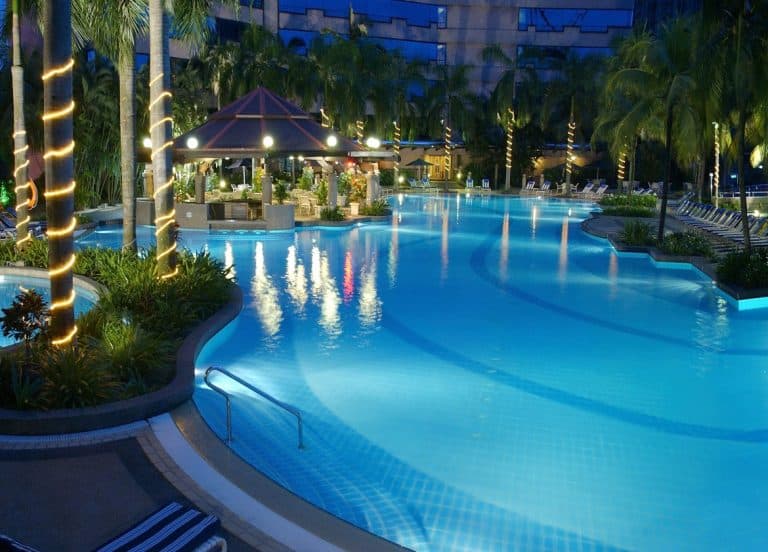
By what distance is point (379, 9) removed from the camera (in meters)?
59.8

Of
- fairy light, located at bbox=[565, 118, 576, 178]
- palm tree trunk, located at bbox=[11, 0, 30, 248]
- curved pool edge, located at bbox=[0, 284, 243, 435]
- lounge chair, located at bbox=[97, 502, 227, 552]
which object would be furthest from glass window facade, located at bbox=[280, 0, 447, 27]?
lounge chair, located at bbox=[97, 502, 227, 552]

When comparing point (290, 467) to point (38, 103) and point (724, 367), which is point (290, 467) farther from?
point (38, 103)

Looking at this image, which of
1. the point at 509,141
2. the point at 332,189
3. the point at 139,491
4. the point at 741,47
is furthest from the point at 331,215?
the point at 509,141

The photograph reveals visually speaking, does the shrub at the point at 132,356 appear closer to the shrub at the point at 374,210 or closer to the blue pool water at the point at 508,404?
the blue pool water at the point at 508,404

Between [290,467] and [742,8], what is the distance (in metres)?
13.5

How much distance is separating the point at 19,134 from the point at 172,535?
1296 centimetres

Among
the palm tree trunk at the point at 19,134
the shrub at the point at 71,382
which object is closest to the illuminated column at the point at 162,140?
the palm tree trunk at the point at 19,134

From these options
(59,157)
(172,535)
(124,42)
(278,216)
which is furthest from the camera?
(278,216)

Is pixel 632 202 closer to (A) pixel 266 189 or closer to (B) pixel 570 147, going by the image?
(B) pixel 570 147

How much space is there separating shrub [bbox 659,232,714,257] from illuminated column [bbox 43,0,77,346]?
1513cm

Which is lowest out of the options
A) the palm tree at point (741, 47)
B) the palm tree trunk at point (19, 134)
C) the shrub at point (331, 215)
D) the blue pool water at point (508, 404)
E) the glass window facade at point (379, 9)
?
the blue pool water at point (508, 404)

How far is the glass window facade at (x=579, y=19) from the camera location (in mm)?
61031

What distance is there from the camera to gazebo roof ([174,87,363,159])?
22391mm

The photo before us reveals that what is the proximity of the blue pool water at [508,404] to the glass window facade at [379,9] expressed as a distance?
42.6 m
